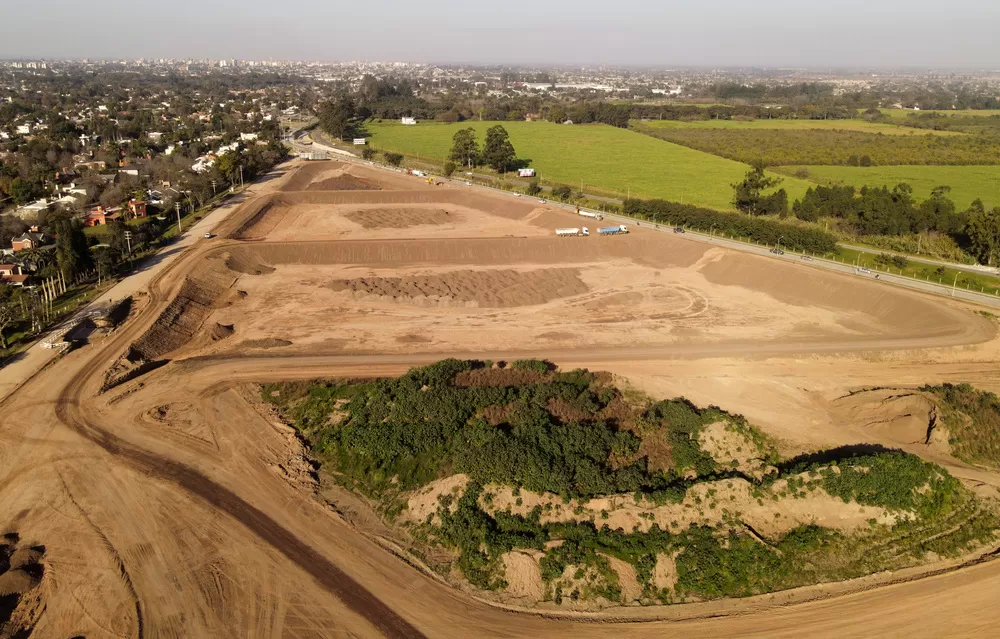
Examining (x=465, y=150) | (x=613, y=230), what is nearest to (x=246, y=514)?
(x=613, y=230)

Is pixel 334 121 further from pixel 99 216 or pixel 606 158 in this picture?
pixel 99 216

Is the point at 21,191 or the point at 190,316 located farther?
the point at 21,191

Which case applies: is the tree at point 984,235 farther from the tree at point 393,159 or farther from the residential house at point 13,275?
the tree at point 393,159

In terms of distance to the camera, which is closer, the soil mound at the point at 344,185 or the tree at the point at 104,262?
the tree at the point at 104,262

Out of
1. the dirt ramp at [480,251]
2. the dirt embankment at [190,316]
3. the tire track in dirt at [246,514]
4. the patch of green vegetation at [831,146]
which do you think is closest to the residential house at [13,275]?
the dirt embankment at [190,316]

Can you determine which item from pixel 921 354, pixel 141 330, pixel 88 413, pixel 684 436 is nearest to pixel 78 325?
pixel 141 330

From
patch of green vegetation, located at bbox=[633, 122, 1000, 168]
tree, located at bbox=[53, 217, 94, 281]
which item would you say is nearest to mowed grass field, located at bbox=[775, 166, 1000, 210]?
patch of green vegetation, located at bbox=[633, 122, 1000, 168]

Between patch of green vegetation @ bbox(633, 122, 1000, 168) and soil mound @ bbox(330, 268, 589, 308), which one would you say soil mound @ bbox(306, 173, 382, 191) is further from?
patch of green vegetation @ bbox(633, 122, 1000, 168)
